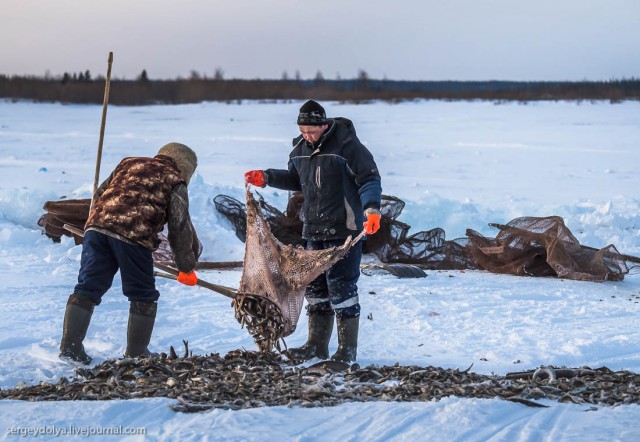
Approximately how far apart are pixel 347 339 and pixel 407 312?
1588mm

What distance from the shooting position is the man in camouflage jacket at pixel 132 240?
5.30 m

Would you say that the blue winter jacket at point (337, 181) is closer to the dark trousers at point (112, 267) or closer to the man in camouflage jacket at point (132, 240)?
the man in camouflage jacket at point (132, 240)

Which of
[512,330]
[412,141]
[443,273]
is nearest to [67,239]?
[443,273]

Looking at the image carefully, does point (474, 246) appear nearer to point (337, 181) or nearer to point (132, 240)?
point (337, 181)

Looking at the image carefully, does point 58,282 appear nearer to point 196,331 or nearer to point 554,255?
point 196,331

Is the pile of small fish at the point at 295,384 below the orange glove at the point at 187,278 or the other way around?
below

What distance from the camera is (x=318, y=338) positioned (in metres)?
5.71

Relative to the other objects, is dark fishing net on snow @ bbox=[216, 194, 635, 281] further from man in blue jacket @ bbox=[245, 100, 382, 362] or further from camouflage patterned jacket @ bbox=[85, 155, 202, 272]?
camouflage patterned jacket @ bbox=[85, 155, 202, 272]

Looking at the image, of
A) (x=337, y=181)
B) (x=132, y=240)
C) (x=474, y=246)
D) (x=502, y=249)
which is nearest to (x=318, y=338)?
(x=337, y=181)

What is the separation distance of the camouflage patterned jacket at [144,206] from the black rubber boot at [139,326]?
36 cm

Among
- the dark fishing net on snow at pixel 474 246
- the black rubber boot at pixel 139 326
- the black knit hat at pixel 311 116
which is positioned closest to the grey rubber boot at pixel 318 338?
the black rubber boot at pixel 139 326

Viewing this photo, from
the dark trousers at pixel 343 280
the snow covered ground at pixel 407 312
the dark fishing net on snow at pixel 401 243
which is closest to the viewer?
the snow covered ground at pixel 407 312

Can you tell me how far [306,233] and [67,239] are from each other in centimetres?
398

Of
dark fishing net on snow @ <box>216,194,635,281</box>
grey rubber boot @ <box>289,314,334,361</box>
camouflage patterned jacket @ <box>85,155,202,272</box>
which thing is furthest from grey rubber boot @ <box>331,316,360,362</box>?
dark fishing net on snow @ <box>216,194,635,281</box>
